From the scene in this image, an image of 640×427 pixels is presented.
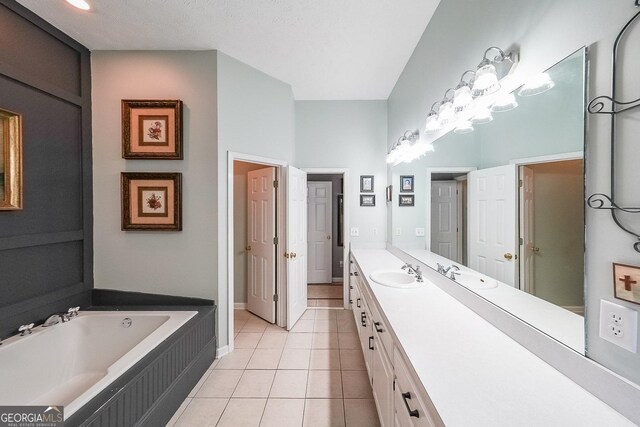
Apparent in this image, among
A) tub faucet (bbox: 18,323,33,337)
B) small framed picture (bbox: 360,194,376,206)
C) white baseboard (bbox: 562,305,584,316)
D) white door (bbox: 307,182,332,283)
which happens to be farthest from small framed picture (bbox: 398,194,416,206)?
tub faucet (bbox: 18,323,33,337)

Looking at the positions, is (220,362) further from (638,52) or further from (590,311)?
(638,52)

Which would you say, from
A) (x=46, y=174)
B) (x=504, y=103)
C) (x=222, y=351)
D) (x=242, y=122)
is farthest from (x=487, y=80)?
(x=46, y=174)

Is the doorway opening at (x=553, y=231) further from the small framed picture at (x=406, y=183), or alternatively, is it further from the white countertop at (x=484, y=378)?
the small framed picture at (x=406, y=183)

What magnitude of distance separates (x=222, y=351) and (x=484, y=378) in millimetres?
2331

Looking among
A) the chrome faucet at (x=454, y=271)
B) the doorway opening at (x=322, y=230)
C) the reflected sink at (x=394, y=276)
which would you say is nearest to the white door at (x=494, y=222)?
the chrome faucet at (x=454, y=271)

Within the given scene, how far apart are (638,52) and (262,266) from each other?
3.22m

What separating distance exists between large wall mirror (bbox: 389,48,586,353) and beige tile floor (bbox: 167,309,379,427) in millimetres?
1188

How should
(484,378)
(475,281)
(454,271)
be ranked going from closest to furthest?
(484,378), (475,281), (454,271)

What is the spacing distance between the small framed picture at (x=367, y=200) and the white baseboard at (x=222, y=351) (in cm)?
232

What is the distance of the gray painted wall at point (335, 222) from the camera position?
498 cm

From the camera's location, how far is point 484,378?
872 millimetres

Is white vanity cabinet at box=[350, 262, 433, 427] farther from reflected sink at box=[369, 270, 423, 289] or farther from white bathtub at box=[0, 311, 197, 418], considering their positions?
white bathtub at box=[0, 311, 197, 418]

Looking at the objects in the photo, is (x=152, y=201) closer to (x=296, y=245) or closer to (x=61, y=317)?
(x=61, y=317)

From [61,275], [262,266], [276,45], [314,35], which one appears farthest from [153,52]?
[262,266]
